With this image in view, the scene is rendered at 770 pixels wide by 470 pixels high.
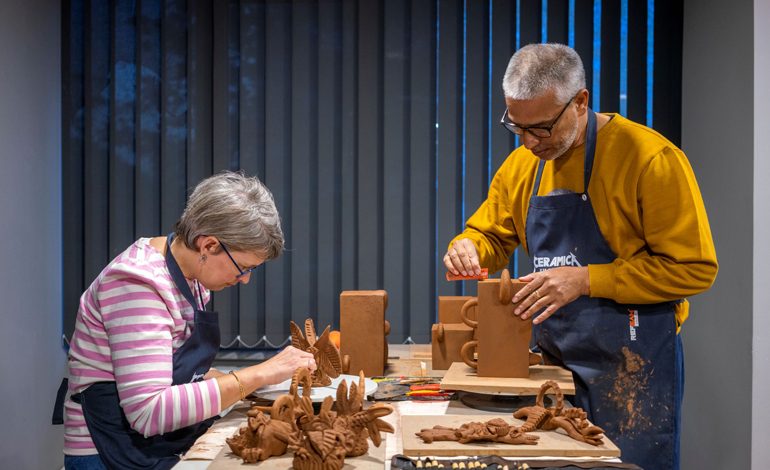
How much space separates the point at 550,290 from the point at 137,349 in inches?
42.1

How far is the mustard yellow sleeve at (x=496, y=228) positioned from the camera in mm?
2473

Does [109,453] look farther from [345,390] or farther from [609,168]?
[609,168]

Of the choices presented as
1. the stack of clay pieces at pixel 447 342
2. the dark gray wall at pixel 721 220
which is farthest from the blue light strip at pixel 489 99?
the stack of clay pieces at pixel 447 342

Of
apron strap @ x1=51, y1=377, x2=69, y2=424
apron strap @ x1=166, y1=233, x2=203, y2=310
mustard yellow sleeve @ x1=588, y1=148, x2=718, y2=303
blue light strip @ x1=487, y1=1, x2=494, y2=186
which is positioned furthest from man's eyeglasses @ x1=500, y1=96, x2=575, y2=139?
blue light strip @ x1=487, y1=1, x2=494, y2=186

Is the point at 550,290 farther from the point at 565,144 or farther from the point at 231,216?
the point at 231,216

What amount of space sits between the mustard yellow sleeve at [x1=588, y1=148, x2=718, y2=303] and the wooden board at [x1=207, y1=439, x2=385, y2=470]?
0.85 metres

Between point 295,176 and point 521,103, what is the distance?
1958 mm

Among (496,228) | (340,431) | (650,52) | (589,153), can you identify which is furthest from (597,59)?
(340,431)

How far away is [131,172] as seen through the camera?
12.7ft

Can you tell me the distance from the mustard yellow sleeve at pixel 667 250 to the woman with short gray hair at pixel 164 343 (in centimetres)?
88

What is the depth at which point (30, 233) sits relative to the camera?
3.54 meters

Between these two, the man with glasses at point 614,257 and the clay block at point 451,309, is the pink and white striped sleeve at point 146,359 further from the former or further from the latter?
the clay block at point 451,309

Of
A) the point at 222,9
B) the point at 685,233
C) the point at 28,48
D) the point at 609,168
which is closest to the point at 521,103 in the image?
the point at 609,168

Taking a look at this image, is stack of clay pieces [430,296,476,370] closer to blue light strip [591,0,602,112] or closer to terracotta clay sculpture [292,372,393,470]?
terracotta clay sculpture [292,372,393,470]
